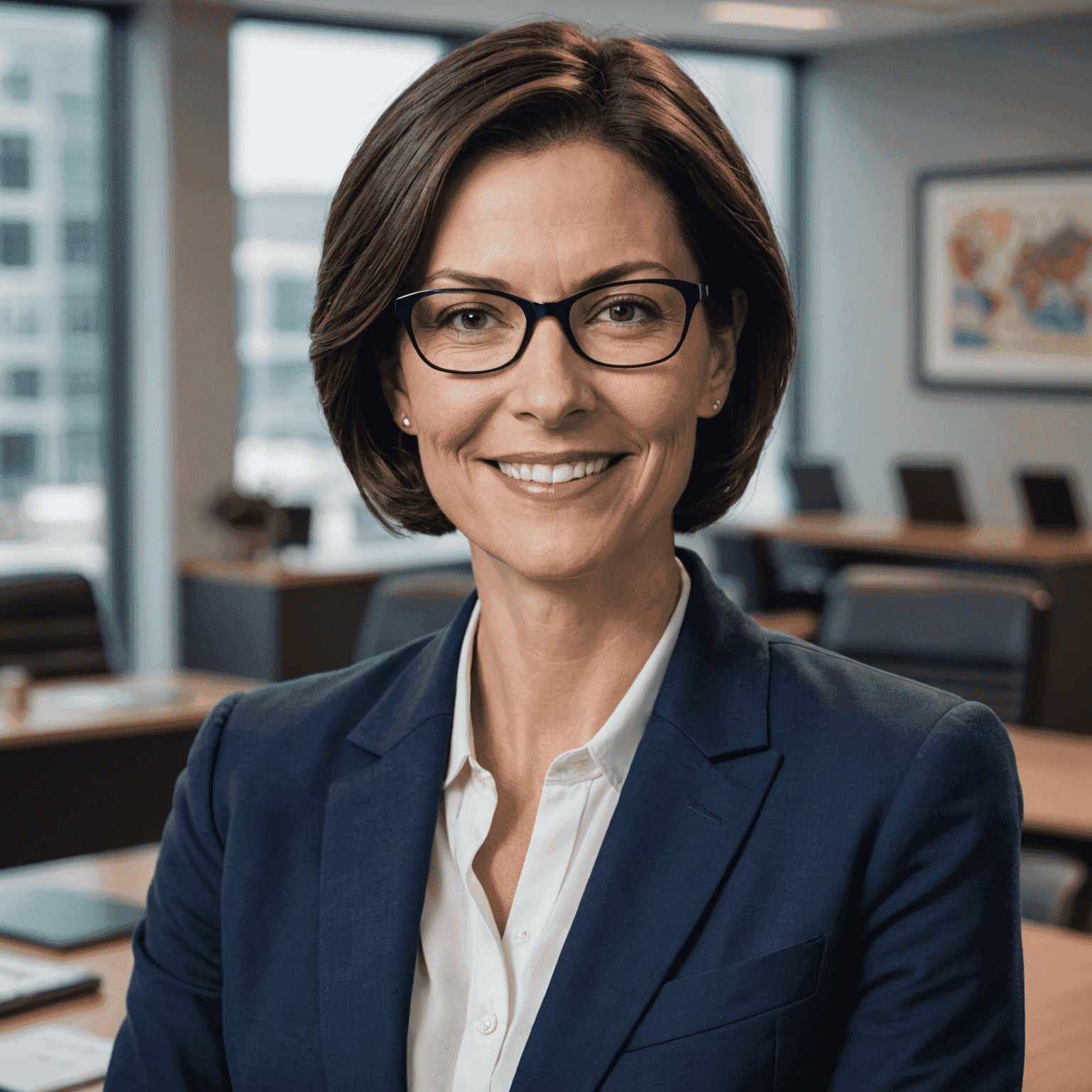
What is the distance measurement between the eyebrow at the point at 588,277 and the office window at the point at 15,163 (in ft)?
19.7

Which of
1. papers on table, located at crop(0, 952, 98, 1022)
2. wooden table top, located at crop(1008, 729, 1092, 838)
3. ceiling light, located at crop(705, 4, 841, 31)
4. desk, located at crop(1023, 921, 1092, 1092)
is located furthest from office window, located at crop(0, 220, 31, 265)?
desk, located at crop(1023, 921, 1092, 1092)

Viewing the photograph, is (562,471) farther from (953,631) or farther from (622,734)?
Result: (953,631)

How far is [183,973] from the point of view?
1213 mm

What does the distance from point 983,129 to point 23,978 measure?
8139mm

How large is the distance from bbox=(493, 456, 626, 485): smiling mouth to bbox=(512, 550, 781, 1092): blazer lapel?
0.17 metres

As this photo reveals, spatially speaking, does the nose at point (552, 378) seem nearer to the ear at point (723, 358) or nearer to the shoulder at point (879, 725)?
the ear at point (723, 358)

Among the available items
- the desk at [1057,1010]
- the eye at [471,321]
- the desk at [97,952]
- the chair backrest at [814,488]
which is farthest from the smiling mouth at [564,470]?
the chair backrest at [814,488]

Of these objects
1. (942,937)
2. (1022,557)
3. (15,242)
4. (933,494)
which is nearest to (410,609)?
(942,937)

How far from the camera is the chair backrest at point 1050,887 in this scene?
2354mm

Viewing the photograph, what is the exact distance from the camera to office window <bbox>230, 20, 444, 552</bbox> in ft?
23.9

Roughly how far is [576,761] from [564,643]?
9cm

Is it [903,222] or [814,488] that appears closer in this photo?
[814,488]

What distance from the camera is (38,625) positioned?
402 centimetres

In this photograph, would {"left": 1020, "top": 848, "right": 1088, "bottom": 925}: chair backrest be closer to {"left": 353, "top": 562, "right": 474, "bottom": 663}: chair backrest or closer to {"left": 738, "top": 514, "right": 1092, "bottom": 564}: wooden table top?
{"left": 353, "top": 562, "right": 474, "bottom": 663}: chair backrest
